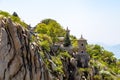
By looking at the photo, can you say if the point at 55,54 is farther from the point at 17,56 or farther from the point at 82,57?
the point at 17,56

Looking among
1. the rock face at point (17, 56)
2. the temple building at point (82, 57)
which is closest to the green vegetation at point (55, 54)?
the temple building at point (82, 57)

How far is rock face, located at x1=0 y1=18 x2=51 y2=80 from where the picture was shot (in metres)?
74.6

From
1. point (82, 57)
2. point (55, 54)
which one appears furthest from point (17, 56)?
point (82, 57)

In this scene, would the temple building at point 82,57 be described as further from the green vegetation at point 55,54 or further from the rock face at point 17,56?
the rock face at point 17,56

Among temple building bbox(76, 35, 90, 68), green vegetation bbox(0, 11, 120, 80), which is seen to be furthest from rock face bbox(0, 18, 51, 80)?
temple building bbox(76, 35, 90, 68)

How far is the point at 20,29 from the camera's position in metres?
80.1

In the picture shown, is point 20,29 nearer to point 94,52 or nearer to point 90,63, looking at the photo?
point 90,63

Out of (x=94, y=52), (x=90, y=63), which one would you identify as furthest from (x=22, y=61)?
(x=94, y=52)

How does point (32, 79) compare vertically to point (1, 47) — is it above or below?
below

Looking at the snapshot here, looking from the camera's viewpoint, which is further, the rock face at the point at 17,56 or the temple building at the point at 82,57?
the temple building at the point at 82,57

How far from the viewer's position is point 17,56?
77625 mm

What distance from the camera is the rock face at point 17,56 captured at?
245ft

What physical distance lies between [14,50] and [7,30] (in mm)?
3911

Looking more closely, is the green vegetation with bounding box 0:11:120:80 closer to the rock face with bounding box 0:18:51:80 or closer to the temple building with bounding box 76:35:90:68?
the temple building with bounding box 76:35:90:68
